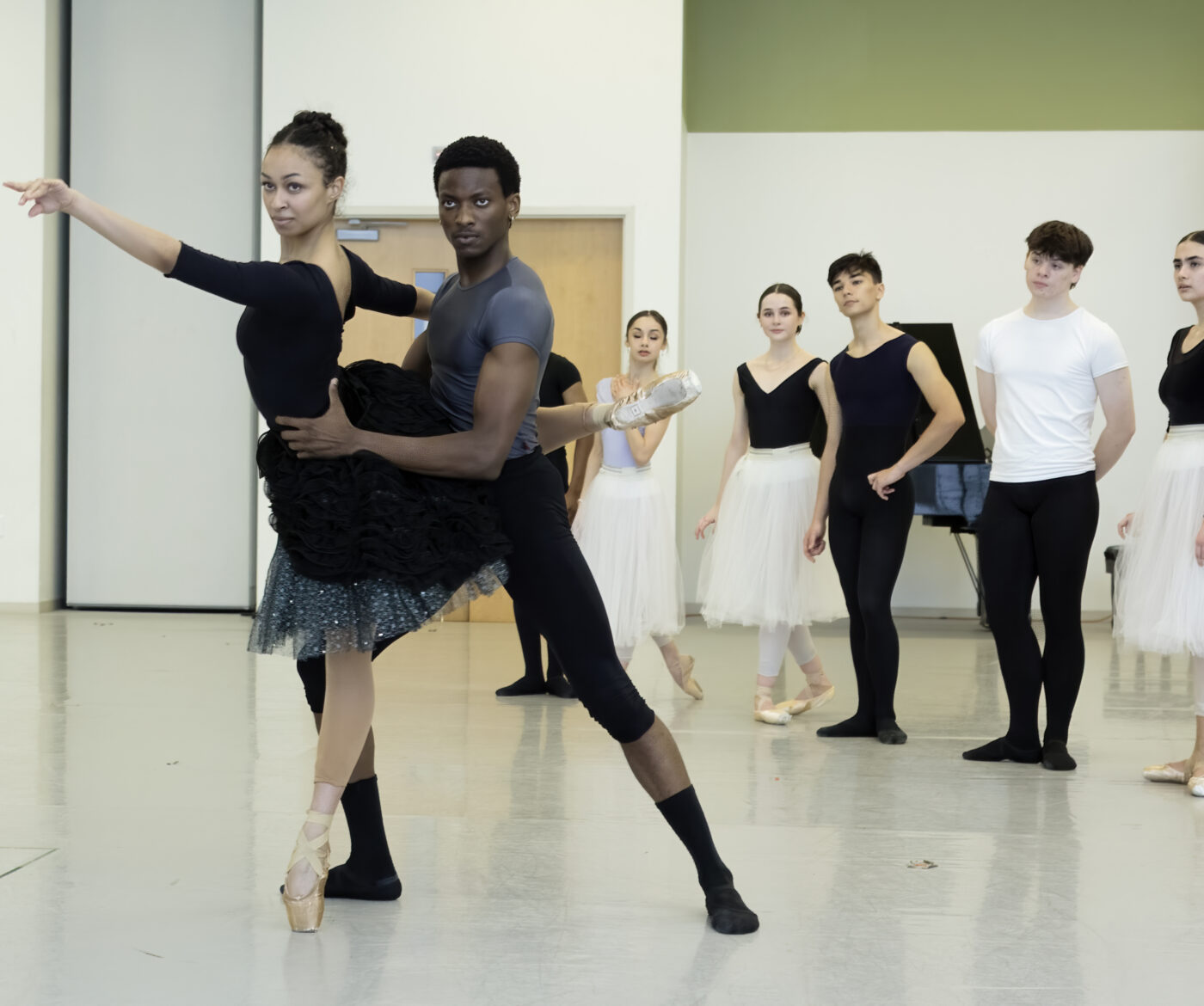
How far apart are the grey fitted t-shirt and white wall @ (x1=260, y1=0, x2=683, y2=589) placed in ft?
15.2

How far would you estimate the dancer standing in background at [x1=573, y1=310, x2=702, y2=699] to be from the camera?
4.50 m

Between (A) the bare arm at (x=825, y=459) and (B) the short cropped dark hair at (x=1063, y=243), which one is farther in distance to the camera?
(A) the bare arm at (x=825, y=459)

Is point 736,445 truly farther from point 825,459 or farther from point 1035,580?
point 1035,580

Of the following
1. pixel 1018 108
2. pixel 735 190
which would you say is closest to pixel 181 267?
pixel 735 190

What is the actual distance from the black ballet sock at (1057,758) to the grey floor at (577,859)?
43mm

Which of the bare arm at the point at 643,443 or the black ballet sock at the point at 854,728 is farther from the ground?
the bare arm at the point at 643,443

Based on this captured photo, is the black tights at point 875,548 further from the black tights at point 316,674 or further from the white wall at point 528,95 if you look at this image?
the white wall at point 528,95

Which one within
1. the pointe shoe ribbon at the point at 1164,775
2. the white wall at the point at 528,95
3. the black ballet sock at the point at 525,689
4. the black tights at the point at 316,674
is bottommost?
the pointe shoe ribbon at the point at 1164,775

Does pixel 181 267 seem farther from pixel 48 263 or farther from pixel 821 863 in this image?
pixel 48 263

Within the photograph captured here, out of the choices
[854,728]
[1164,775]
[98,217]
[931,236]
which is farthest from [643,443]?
[931,236]

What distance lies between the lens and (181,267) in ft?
5.99

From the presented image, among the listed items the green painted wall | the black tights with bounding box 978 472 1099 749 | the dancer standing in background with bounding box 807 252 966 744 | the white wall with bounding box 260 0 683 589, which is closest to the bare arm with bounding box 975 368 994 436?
the dancer standing in background with bounding box 807 252 966 744

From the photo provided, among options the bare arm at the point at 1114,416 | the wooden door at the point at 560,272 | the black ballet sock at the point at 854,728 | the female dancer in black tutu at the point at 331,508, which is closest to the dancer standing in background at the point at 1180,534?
the bare arm at the point at 1114,416

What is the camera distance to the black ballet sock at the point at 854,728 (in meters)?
4.10
